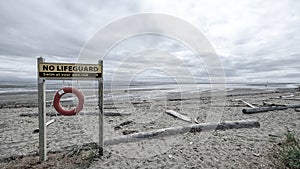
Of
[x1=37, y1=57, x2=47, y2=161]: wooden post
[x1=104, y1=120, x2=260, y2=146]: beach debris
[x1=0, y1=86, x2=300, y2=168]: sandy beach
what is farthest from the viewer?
[x1=104, y1=120, x2=260, y2=146]: beach debris

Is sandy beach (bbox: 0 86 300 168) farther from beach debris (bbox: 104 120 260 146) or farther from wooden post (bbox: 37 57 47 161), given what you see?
wooden post (bbox: 37 57 47 161)

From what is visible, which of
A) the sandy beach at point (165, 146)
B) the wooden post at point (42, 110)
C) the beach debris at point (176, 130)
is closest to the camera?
the wooden post at point (42, 110)

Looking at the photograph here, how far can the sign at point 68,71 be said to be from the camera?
4.25 m

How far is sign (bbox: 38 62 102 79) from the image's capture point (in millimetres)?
4250

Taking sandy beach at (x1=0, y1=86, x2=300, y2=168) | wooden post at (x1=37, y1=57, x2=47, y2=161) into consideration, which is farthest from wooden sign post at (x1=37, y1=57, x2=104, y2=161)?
sandy beach at (x1=0, y1=86, x2=300, y2=168)

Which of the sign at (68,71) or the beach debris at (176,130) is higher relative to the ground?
the sign at (68,71)

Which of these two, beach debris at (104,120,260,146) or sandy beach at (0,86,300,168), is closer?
sandy beach at (0,86,300,168)

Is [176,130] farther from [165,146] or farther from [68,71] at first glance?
[68,71]

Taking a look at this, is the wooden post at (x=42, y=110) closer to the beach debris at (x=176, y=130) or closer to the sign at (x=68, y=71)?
the sign at (x=68, y=71)

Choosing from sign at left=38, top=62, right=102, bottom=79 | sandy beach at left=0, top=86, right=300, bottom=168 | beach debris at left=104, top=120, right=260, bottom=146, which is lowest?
sandy beach at left=0, top=86, right=300, bottom=168

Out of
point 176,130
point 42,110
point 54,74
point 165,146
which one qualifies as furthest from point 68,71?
point 176,130

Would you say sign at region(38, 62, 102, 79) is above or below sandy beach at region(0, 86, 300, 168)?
above

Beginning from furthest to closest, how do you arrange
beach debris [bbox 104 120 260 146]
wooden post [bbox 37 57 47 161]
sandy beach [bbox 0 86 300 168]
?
beach debris [bbox 104 120 260 146], sandy beach [bbox 0 86 300 168], wooden post [bbox 37 57 47 161]

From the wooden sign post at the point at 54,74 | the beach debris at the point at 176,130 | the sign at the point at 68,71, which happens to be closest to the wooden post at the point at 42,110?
the wooden sign post at the point at 54,74
